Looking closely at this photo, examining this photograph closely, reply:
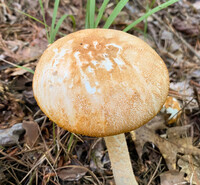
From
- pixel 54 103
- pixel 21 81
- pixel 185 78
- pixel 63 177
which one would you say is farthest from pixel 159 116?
pixel 21 81

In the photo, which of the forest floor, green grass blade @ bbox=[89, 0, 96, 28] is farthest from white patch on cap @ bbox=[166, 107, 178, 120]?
green grass blade @ bbox=[89, 0, 96, 28]

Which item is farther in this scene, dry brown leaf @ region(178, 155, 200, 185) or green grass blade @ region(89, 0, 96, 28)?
green grass blade @ region(89, 0, 96, 28)

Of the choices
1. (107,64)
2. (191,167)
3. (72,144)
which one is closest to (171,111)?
(191,167)

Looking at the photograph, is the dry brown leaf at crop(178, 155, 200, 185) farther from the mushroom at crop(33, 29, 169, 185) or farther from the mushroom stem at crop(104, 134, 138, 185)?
the mushroom at crop(33, 29, 169, 185)

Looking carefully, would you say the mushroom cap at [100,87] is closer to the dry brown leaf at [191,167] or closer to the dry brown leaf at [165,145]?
the dry brown leaf at [165,145]

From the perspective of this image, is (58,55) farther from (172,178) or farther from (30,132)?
(172,178)

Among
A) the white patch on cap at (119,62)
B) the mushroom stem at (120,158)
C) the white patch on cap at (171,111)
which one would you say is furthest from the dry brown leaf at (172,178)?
the white patch on cap at (119,62)

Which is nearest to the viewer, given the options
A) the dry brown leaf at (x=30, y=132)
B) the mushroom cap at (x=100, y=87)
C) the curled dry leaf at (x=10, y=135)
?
the mushroom cap at (x=100, y=87)

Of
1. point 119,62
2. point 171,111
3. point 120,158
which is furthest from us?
point 171,111
